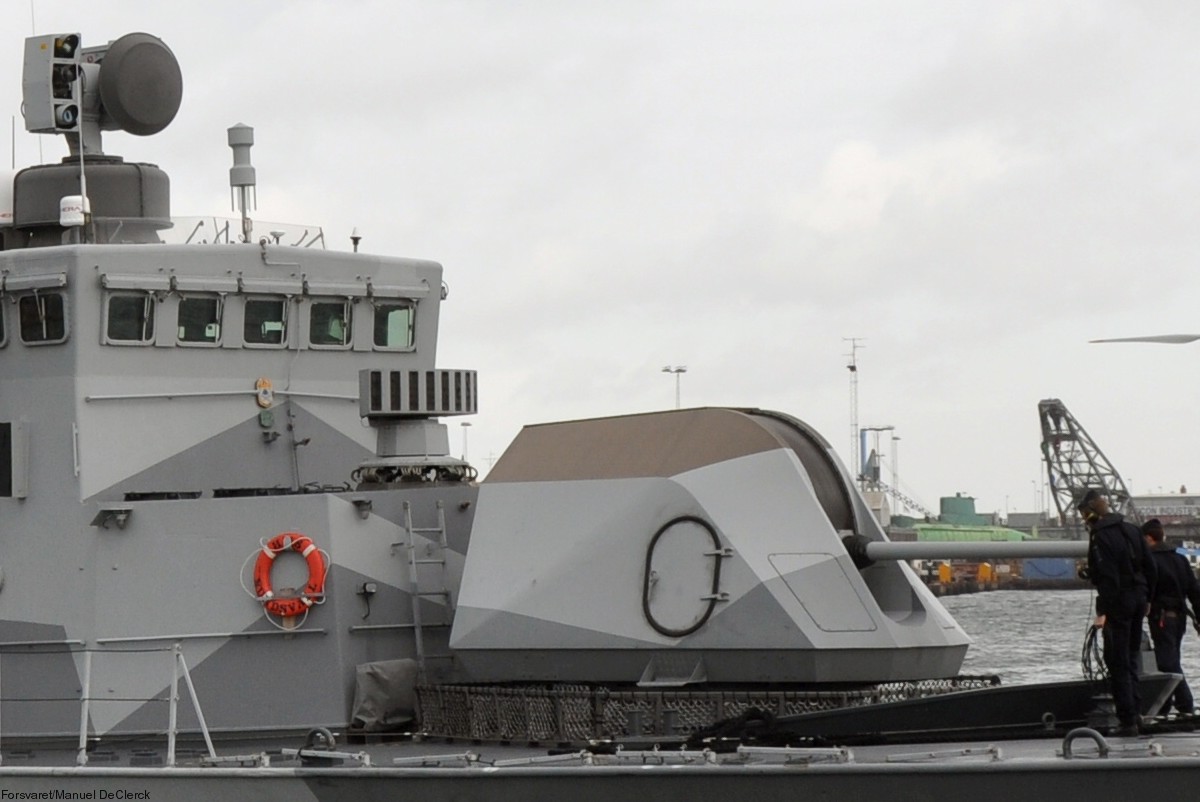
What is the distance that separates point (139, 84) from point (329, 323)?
255 cm

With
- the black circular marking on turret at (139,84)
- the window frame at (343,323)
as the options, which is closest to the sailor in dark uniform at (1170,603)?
the window frame at (343,323)

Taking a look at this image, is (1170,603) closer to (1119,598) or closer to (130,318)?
(1119,598)

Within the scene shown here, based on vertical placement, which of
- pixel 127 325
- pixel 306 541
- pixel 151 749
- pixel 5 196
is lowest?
pixel 151 749

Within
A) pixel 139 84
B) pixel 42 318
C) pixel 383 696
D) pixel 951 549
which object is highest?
pixel 139 84

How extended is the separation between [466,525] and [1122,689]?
499 centimetres

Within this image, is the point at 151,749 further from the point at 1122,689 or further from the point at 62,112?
the point at 1122,689

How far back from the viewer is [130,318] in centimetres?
1400

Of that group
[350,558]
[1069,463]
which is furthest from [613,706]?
[1069,463]

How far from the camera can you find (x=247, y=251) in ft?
47.2

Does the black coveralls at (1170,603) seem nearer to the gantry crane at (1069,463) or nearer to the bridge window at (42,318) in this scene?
the bridge window at (42,318)

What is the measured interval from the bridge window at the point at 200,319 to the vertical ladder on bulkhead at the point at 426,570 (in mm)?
2056

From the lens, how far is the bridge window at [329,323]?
1473 cm

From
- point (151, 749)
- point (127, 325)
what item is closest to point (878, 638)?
point (151, 749)

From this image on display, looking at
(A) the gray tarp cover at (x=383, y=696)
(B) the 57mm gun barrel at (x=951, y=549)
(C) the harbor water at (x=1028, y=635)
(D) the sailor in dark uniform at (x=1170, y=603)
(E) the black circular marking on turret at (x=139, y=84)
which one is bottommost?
(C) the harbor water at (x=1028, y=635)
